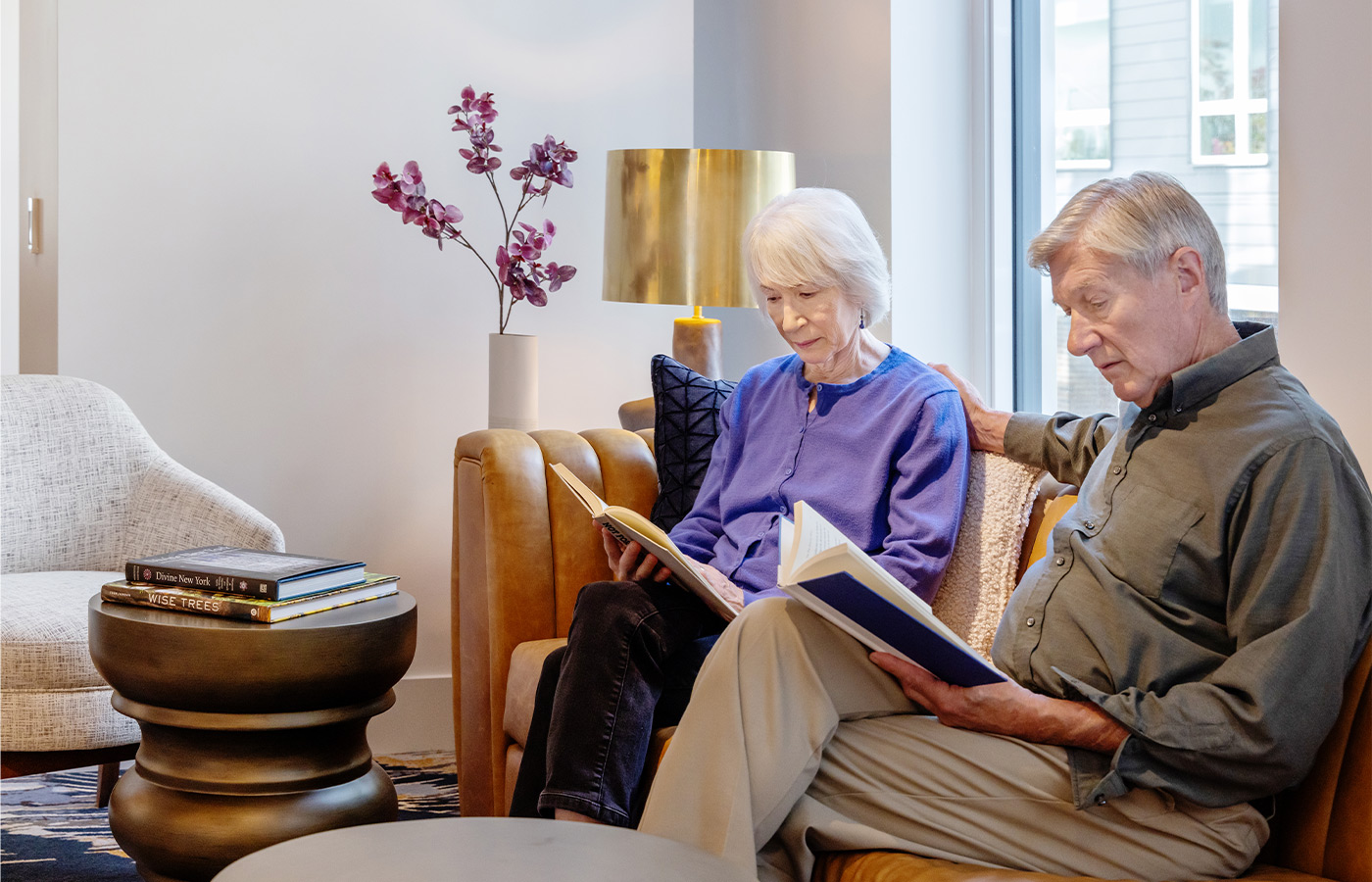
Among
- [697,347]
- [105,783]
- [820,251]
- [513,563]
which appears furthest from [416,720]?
[820,251]

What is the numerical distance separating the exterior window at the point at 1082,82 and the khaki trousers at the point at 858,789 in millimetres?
1395

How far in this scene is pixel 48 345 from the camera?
10.3 ft

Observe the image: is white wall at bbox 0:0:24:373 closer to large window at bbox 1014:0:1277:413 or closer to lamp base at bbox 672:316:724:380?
lamp base at bbox 672:316:724:380

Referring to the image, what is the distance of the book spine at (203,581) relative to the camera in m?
1.86

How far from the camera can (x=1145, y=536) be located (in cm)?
144

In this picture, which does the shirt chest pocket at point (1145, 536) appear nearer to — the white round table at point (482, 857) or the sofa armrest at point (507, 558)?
the white round table at point (482, 857)

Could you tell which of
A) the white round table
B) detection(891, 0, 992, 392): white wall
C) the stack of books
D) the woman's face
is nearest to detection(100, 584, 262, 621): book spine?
the stack of books

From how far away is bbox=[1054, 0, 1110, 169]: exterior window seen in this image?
95.3 inches

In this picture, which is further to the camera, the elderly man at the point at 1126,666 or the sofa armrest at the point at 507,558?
the sofa armrest at the point at 507,558

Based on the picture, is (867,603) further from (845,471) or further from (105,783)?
(105,783)

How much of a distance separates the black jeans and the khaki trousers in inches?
10.9

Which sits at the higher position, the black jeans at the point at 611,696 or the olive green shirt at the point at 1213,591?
the olive green shirt at the point at 1213,591

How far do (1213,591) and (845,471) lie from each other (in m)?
0.70

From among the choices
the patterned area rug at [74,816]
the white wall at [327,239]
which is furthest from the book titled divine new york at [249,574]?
the white wall at [327,239]
